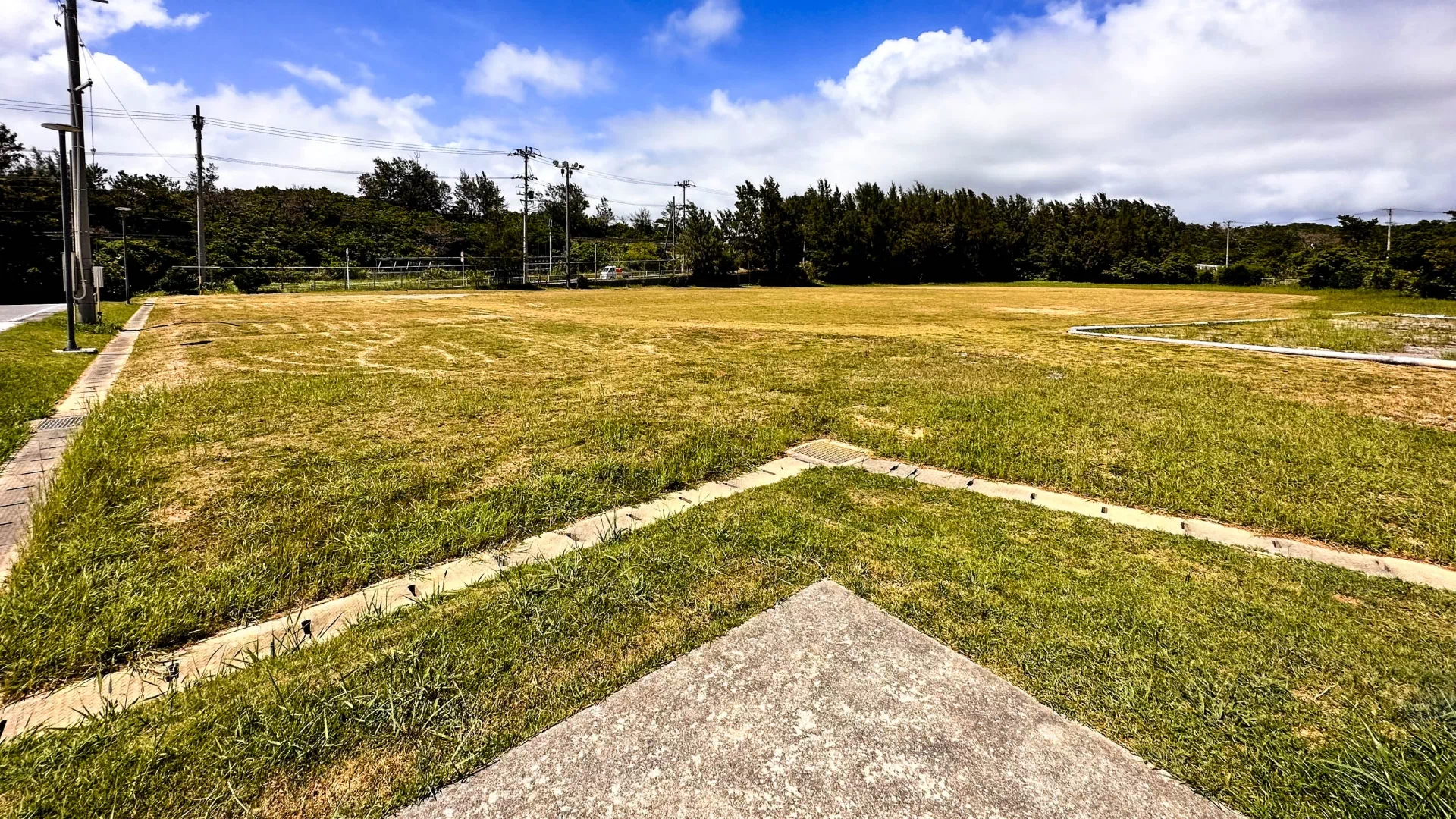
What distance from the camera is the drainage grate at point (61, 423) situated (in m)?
5.66

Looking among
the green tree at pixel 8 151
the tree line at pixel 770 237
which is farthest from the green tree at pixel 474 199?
the green tree at pixel 8 151

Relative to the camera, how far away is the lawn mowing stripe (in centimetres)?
221

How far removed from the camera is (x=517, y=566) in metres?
3.23

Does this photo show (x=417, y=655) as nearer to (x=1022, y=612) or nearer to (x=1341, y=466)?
(x=1022, y=612)

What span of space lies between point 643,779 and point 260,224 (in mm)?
67546

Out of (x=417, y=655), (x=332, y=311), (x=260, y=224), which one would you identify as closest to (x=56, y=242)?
(x=260, y=224)

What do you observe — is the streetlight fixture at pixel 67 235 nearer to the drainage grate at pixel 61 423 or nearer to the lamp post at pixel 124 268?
the drainage grate at pixel 61 423

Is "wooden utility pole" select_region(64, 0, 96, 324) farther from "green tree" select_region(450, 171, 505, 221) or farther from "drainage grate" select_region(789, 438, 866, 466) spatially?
"green tree" select_region(450, 171, 505, 221)

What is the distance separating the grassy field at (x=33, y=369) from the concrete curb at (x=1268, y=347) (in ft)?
56.9

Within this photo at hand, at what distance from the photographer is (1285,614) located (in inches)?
108

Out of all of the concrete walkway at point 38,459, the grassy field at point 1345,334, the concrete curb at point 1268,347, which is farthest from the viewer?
the grassy field at point 1345,334

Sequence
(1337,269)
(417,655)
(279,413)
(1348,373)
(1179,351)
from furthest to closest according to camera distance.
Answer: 1. (1337,269)
2. (1179,351)
3. (1348,373)
4. (279,413)
5. (417,655)

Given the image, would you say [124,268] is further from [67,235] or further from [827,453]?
[827,453]

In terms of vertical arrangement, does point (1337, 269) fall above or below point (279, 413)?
above
